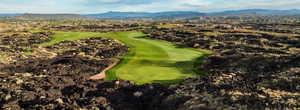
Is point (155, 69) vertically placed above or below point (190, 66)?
above

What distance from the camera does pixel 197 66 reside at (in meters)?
24.2

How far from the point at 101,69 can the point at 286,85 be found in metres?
15.7

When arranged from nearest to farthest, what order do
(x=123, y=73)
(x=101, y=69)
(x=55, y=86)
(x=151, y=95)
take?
(x=151, y=95) → (x=55, y=86) → (x=123, y=73) → (x=101, y=69)

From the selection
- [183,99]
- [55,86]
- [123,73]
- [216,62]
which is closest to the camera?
[183,99]

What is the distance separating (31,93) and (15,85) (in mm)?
2898

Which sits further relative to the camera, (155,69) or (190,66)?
(190,66)

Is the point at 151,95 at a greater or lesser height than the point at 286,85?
lesser

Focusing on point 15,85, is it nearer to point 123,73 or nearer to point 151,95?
point 123,73

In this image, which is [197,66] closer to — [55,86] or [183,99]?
[183,99]

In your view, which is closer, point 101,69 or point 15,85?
point 15,85

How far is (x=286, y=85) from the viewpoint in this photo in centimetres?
1362

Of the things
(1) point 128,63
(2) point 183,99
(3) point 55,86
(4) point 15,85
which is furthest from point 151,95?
(1) point 128,63

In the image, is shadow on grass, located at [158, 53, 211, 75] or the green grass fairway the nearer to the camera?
the green grass fairway

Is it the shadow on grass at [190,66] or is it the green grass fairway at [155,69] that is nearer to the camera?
the green grass fairway at [155,69]
